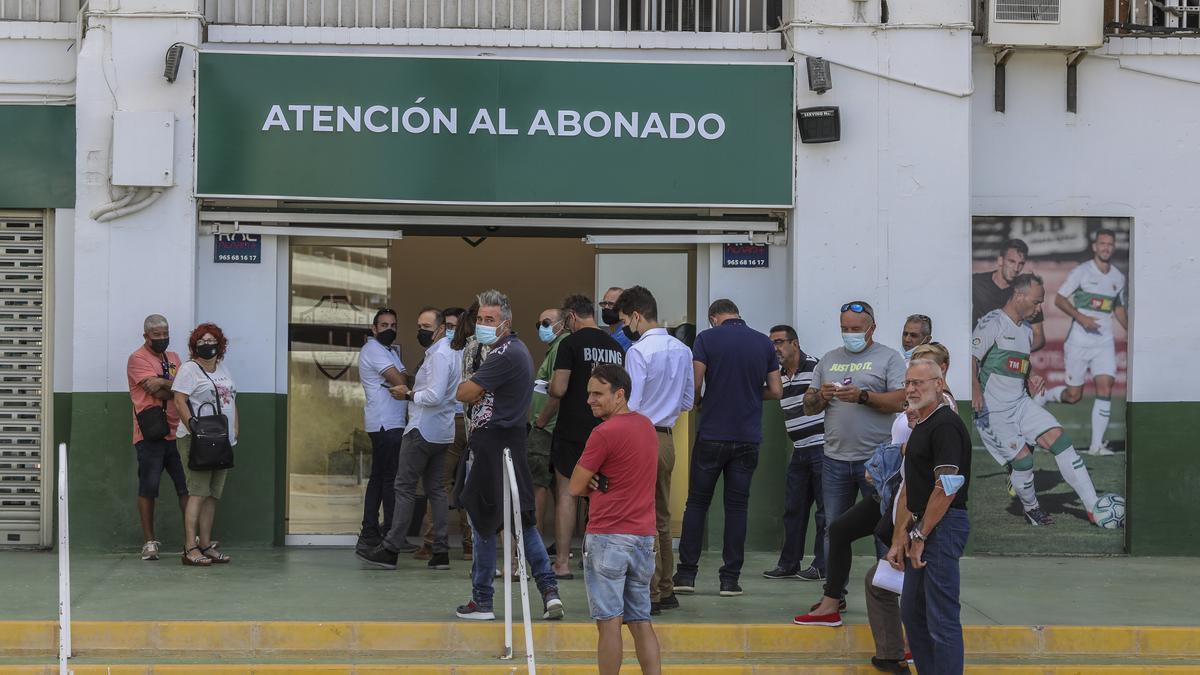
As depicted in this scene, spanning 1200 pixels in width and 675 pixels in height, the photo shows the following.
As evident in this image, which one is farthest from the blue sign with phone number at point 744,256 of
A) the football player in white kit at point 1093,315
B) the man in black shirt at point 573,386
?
the football player in white kit at point 1093,315

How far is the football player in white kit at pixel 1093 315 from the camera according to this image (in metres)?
11.8

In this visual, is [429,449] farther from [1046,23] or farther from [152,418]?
[1046,23]

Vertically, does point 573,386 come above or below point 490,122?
below

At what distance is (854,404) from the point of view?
9.16 m

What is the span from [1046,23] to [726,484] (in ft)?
15.1

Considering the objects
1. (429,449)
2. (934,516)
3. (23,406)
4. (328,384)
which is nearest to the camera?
(934,516)

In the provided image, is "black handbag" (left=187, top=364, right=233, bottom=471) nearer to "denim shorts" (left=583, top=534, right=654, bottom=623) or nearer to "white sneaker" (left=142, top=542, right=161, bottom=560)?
"white sneaker" (left=142, top=542, right=161, bottom=560)

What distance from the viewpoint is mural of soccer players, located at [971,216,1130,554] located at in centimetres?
1175

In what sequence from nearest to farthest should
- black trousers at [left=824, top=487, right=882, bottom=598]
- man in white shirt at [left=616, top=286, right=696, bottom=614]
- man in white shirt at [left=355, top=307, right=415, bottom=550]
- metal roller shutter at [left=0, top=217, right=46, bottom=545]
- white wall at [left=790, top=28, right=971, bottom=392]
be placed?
black trousers at [left=824, top=487, right=882, bottom=598] < man in white shirt at [left=616, top=286, right=696, bottom=614] < man in white shirt at [left=355, top=307, right=415, bottom=550] < white wall at [left=790, top=28, right=971, bottom=392] < metal roller shutter at [left=0, top=217, right=46, bottom=545]

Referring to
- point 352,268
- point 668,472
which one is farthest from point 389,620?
point 352,268

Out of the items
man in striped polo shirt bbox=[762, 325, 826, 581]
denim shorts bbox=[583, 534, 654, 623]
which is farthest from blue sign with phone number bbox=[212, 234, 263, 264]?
denim shorts bbox=[583, 534, 654, 623]

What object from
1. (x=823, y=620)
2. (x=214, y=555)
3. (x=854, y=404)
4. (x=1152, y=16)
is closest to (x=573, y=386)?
(x=854, y=404)

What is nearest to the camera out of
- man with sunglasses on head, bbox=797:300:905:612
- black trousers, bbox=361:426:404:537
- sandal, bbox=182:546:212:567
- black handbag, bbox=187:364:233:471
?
man with sunglasses on head, bbox=797:300:905:612

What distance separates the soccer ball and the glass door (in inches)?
225
